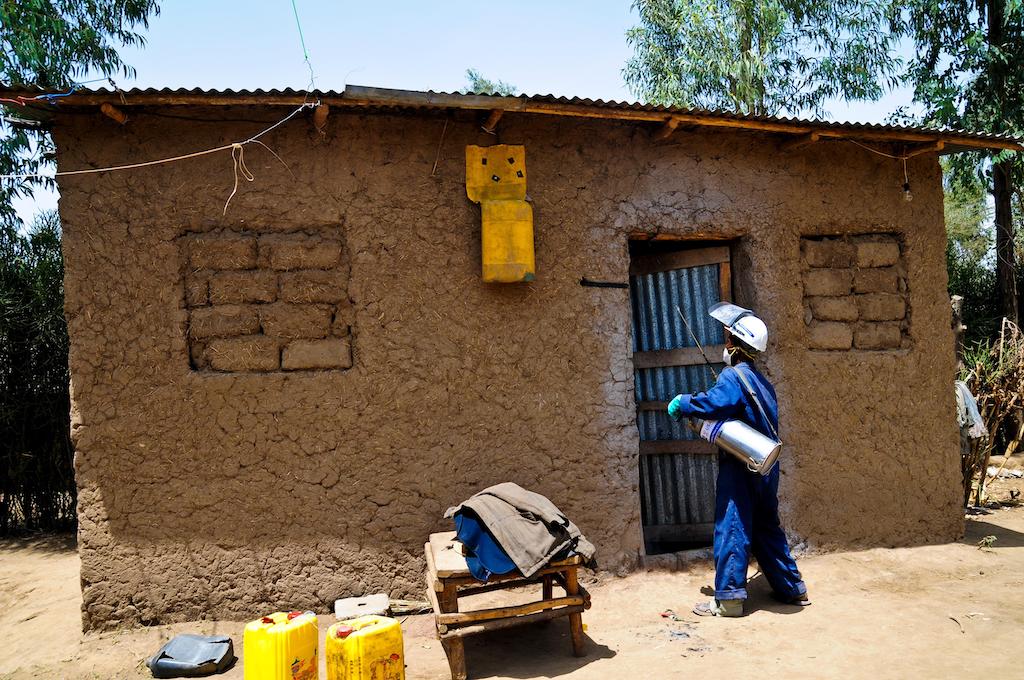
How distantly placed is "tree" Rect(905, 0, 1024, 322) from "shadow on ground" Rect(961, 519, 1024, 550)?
504 cm

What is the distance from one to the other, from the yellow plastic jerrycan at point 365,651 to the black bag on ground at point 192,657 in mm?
924

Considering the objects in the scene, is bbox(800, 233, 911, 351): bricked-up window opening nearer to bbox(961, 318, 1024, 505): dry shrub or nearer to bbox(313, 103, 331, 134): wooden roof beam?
bbox(961, 318, 1024, 505): dry shrub

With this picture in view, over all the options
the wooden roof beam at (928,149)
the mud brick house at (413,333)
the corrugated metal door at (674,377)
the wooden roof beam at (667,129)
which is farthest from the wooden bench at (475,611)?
the wooden roof beam at (928,149)

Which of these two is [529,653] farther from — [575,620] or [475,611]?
[475,611]

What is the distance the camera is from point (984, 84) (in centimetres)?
1030

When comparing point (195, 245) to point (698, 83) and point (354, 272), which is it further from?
point (698, 83)

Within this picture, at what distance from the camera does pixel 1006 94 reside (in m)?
10.0

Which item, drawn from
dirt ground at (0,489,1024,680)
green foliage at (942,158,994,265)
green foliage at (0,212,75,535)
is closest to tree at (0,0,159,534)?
green foliage at (0,212,75,535)

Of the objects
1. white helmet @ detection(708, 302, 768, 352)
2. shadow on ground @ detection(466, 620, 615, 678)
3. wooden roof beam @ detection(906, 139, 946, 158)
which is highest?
wooden roof beam @ detection(906, 139, 946, 158)

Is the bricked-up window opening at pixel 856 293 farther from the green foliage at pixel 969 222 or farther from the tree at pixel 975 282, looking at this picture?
the green foliage at pixel 969 222

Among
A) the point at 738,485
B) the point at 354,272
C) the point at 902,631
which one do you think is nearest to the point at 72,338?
the point at 354,272

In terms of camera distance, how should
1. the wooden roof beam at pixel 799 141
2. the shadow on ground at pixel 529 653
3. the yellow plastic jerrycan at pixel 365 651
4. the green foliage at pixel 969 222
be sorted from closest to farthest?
the yellow plastic jerrycan at pixel 365 651, the shadow on ground at pixel 529 653, the wooden roof beam at pixel 799 141, the green foliage at pixel 969 222

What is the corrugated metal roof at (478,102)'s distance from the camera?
408 cm

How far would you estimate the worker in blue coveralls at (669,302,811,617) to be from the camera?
421 cm
